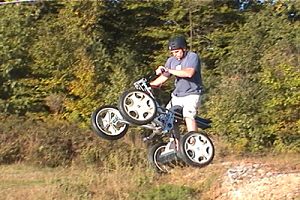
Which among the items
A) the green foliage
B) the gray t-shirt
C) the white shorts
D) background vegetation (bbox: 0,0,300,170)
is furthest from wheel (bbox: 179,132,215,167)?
background vegetation (bbox: 0,0,300,170)

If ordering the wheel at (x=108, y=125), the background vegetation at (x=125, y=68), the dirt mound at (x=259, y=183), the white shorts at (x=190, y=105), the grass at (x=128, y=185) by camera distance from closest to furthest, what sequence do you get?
1. the wheel at (x=108, y=125)
2. the white shorts at (x=190, y=105)
3. the dirt mound at (x=259, y=183)
4. the grass at (x=128, y=185)
5. the background vegetation at (x=125, y=68)

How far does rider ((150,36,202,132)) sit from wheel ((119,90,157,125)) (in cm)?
45

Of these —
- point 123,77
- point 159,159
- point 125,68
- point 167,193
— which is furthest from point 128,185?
point 125,68

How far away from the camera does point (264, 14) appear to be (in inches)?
1097

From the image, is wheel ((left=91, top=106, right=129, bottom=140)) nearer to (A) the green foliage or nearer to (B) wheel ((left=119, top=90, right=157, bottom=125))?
(B) wheel ((left=119, top=90, right=157, bottom=125))

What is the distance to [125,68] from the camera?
84.2 ft

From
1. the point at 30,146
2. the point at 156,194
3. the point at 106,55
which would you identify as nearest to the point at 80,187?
the point at 156,194

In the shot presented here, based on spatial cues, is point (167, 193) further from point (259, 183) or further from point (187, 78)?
point (187, 78)

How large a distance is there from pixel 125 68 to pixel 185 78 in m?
15.7

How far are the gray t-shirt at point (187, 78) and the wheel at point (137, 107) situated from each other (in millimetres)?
489

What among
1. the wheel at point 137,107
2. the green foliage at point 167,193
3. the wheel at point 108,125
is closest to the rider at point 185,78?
the wheel at point 137,107

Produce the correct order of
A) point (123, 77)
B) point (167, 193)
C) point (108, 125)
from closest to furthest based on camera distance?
point (108, 125), point (167, 193), point (123, 77)

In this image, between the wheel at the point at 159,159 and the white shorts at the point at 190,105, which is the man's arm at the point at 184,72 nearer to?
the white shorts at the point at 190,105

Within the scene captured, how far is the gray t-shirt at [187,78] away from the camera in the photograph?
10031mm
